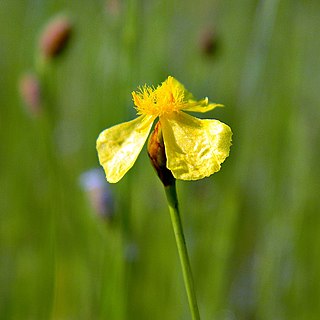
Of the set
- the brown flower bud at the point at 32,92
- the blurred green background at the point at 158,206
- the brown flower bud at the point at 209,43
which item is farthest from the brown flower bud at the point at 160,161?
the brown flower bud at the point at 209,43

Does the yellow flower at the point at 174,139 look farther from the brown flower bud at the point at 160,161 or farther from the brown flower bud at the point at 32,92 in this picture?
the brown flower bud at the point at 32,92

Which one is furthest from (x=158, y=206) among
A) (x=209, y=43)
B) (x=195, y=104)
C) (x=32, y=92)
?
(x=195, y=104)

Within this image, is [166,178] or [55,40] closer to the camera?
[166,178]

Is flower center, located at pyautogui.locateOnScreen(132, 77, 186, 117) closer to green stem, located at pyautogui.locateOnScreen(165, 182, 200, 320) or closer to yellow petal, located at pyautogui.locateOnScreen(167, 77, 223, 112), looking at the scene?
yellow petal, located at pyautogui.locateOnScreen(167, 77, 223, 112)

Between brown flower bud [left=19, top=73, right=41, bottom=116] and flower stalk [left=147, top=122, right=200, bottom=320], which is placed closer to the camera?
flower stalk [left=147, top=122, right=200, bottom=320]

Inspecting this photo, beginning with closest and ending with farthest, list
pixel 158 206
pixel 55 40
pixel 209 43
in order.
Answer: pixel 55 40
pixel 209 43
pixel 158 206

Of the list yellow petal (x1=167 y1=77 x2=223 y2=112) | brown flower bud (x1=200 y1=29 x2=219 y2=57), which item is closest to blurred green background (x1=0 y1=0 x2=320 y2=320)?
brown flower bud (x1=200 y1=29 x2=219 y2=57)

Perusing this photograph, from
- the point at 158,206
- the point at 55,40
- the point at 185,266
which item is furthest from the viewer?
the point at 158,206

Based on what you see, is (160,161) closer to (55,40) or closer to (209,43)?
(55,40)
